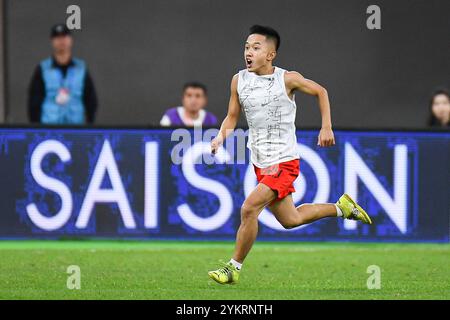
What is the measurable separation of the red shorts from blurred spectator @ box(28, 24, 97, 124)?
207 inches

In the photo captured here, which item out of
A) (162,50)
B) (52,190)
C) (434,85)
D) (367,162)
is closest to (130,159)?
(52,190)

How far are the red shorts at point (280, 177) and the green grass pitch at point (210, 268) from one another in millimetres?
719

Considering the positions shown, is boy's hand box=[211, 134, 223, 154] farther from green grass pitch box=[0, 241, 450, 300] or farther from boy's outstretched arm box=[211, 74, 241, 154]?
green grass pitch box=[0, 241, 450, 300]

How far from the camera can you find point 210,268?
11.2m

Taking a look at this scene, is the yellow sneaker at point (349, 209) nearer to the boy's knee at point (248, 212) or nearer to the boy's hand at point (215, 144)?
the boy's knee at point (248, 212)

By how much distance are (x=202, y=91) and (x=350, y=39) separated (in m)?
3.09

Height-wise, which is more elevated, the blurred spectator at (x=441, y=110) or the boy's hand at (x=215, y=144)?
the blurred spectator at (x=441, y=110)

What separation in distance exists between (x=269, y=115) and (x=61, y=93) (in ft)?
17.4

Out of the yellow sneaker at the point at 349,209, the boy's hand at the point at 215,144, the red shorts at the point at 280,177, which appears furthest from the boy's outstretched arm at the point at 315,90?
the yellow sneaker at the point at 349,209

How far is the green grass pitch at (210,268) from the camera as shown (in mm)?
9383

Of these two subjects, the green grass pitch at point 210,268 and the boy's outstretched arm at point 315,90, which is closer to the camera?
the green grass pitch at point 210,268

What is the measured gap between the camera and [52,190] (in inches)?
526

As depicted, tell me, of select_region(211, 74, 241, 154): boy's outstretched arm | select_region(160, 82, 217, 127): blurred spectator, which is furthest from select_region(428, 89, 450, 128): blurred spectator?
select_region(211, 74, 241, 154): boy's outstretched arm

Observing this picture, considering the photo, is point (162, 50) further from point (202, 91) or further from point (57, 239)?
point (57, 239)
